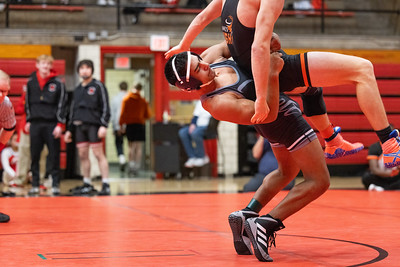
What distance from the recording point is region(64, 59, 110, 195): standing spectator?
26.3 feet

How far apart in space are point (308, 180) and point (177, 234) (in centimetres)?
117

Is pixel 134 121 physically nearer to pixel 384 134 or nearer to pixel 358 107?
pixel 358 107

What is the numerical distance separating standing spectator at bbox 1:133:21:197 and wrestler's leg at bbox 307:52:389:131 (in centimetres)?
647

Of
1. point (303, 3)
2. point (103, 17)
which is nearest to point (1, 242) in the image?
point (103, 17)

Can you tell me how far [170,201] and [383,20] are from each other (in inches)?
340

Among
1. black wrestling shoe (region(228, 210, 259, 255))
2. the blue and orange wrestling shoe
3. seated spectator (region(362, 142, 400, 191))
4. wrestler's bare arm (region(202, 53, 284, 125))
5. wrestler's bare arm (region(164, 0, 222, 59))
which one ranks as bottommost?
seated spectator (region(362, 142, 400, 191))

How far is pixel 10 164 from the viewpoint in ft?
32.3

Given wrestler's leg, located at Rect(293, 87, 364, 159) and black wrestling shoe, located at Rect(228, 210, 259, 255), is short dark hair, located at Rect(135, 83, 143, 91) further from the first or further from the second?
black wrestling shoe, located at Rect(228, 210, 259, 255)

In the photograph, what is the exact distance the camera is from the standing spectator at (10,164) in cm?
926

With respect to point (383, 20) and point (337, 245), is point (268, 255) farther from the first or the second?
point (383, 20)

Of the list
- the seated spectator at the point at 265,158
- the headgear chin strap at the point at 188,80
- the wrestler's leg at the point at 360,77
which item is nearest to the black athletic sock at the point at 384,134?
the wrestler's leg at the point at 360,77

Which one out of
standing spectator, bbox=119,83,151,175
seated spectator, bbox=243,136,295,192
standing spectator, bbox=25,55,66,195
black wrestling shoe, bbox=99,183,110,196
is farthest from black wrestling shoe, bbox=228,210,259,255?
standing spectator, bbox=119,83,151,175

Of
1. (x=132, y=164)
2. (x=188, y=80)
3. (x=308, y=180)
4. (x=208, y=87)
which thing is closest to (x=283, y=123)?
(x=308, y=180)

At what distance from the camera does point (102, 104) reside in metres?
8.12
